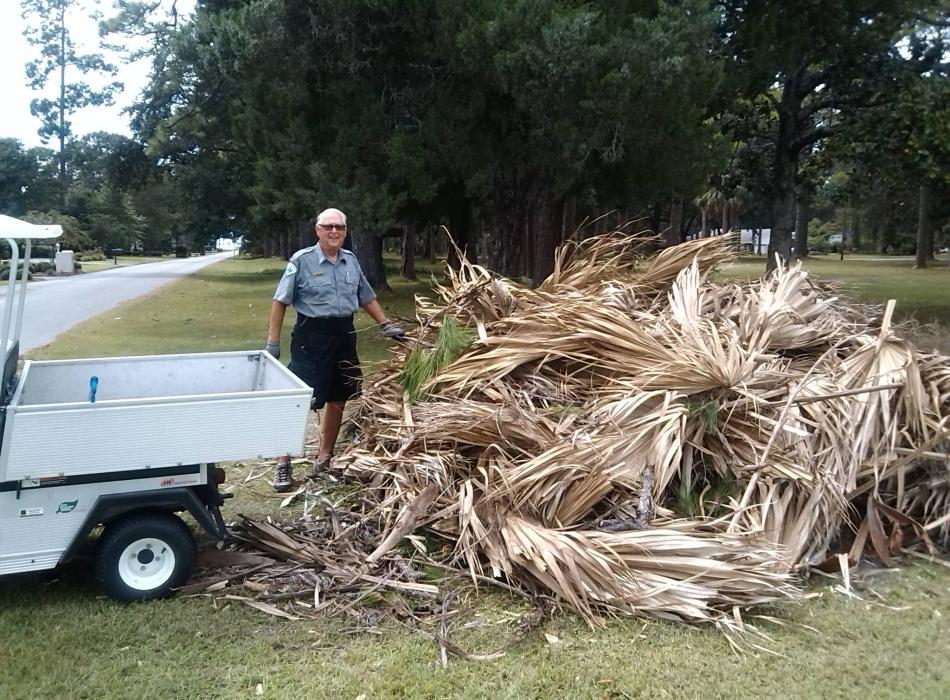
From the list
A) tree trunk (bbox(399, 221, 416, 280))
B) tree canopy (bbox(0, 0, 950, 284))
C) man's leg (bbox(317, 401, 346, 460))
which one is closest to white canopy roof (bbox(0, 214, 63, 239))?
man's leg (bbox(317, 401, 346, 460))

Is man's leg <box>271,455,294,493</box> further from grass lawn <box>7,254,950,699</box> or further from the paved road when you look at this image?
the paved road

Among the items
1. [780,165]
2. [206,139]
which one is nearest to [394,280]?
[206,139]

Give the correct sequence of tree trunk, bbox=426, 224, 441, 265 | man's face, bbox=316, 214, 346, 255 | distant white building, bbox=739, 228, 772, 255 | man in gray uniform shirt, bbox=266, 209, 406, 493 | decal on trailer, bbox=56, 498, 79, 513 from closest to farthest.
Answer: decal on trailer, bbox=56, 498, 79, 513
man's face, bbox=316, 214, 346, 255
man in gray uniform shirt, bbox=266, 209, 406, 493
tree trunk, bbox=426, 224, 441, 265
distant white building, bbox=739, 228, 772, 255

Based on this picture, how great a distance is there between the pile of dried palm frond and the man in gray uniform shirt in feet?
1.37

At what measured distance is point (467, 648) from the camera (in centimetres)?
374

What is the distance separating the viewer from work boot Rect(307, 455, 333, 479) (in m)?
6.07

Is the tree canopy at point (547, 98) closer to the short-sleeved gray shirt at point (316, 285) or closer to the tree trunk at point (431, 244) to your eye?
the short-sleeved gray shirt at point (316, 285)

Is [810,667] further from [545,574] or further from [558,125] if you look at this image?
[558,125]

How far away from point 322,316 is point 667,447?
8.45 feet

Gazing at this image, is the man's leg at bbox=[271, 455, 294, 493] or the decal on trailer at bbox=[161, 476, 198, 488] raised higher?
the decal on trailer at bbox=[161, 476, 198, 488]

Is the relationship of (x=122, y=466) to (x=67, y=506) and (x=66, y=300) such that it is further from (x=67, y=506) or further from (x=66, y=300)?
(x=66, y=300)

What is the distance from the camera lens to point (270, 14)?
10.7 metres

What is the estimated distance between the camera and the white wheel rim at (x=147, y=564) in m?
4.12

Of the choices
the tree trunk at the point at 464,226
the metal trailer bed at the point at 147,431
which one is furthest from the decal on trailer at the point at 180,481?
the tree trunk at the point at 464,226
